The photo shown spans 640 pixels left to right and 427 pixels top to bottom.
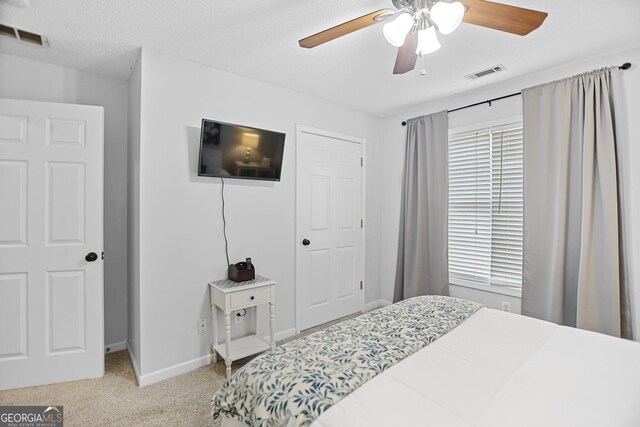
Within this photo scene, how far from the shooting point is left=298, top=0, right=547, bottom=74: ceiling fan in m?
1.32

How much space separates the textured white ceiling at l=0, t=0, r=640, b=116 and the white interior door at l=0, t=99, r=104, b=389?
0.50 metres

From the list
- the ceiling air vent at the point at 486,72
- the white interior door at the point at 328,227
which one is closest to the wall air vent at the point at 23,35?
the white interior door at the point at 328,227

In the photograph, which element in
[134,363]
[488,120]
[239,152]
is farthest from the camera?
[488,120]

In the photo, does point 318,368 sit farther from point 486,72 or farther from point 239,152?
point 486,72

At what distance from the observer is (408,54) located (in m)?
1.77

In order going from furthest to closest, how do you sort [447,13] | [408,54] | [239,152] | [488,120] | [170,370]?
[488,120] → [239,152] → [170,370] → [408,54] → [447,13]

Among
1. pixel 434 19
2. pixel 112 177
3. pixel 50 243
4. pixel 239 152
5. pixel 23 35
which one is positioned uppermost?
pixel 23 35

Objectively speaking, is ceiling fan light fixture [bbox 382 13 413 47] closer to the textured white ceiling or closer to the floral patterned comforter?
the textured white ceiling

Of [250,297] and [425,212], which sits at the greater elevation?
[425,212]

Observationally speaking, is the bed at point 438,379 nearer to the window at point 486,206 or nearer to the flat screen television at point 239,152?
the window at point 486,206

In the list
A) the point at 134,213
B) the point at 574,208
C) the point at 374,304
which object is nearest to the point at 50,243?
the point at 134,213

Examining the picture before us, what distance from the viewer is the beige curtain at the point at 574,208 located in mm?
2311

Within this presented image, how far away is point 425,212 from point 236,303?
2.23 m

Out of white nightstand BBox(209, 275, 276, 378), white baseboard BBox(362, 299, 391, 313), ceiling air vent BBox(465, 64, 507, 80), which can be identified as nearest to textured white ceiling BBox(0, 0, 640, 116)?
ceiling air vent BBox(465, 64, 507, 80)
